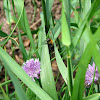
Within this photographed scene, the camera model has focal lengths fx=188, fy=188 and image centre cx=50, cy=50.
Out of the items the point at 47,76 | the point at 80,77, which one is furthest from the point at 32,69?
the point at 80,77

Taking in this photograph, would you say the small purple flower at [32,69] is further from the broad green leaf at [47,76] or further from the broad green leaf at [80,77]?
the broad green leaf at [80,77]

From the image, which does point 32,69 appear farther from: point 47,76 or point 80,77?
point 80,77

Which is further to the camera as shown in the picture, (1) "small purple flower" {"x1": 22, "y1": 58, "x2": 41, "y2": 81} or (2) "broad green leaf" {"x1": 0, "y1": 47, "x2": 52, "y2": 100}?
(1) "small purple flower" {"x1": 22, "y1": 58, "x2": 41, "y2": 81}

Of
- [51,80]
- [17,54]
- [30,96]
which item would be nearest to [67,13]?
[51,80]

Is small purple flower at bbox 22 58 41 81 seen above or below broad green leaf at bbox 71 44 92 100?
below

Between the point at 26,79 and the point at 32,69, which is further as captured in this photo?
the point at 32,69

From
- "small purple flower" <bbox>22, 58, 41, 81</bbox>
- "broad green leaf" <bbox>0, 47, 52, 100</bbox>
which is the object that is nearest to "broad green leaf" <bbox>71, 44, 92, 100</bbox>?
"broad green leaf" <bbox>0, 47, 52, 100</bbox>

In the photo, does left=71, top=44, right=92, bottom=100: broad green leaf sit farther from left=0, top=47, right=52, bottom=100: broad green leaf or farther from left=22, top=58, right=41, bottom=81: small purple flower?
left=22, top=58, right=41, bottom=81: small purple flower

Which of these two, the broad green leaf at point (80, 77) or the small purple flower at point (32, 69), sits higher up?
the broad green leaf at point (80, 77)

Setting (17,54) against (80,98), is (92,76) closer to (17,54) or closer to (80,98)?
(80,98)

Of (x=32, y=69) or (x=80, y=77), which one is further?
(x=32, y=69)

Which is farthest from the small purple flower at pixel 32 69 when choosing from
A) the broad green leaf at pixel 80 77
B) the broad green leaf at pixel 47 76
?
the broad green leaf at pixel 80 77
